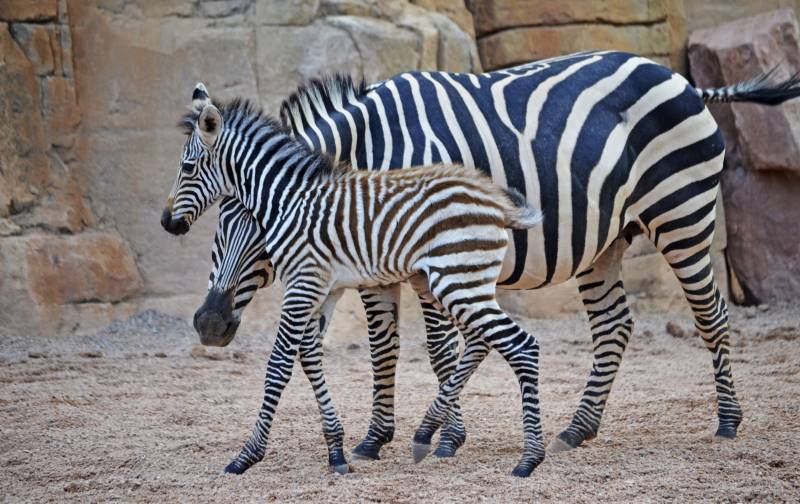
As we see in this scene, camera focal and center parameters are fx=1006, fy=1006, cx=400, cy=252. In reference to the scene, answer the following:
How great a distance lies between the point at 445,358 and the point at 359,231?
114 cm

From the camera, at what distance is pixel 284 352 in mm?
5176

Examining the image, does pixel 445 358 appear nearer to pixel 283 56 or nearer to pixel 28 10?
pixel 283 56

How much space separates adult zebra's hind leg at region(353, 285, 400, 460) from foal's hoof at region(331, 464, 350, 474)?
0.45 meters

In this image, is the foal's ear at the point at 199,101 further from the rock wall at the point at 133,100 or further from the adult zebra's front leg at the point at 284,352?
the rock wall at the point at 133,100

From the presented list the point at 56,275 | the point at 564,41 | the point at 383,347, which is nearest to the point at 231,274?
the point at 383,347

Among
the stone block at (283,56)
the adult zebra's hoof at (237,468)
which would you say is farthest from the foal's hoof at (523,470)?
the stone block at (283,56)

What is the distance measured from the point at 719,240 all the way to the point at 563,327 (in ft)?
7.22

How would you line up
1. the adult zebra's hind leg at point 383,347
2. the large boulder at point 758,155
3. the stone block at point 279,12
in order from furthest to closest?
the large boulder at point 758,155 → the stone block at point 279,12 → the adult zebra's hind leg at point 383,347

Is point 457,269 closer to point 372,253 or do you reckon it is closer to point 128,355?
point 372,253

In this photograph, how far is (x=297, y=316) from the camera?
5.15m

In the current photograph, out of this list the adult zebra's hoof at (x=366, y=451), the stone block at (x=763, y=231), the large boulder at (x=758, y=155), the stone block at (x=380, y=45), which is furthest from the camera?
the stone block at (x=763, y=231)

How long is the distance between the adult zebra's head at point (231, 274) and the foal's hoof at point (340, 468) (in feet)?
3.47

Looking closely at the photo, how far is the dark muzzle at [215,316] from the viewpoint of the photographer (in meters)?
5.68

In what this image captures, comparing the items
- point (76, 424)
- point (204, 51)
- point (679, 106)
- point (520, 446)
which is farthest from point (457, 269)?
→ point (204, 51)
